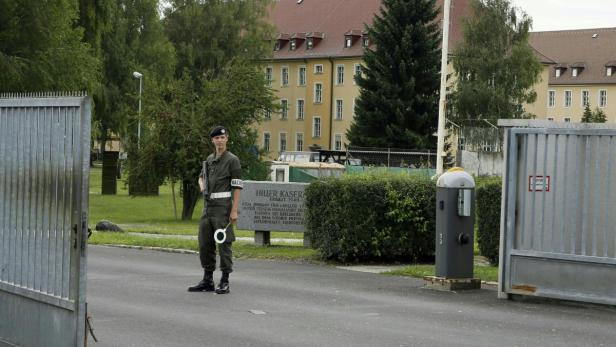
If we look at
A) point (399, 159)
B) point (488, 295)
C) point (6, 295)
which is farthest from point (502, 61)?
point (6, 295)

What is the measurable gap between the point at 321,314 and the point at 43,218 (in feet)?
13.5

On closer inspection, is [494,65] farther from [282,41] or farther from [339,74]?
[282,41]

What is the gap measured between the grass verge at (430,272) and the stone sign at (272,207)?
141 inches

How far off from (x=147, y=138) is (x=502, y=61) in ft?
143

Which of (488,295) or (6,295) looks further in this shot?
(488,295)

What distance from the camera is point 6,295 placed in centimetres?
841

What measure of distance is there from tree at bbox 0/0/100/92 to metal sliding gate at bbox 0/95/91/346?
30063 mm

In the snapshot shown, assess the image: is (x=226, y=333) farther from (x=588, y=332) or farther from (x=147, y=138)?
(x=147, y=138)

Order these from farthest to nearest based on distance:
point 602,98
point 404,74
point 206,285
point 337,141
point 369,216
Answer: point 602,98, point 337,141, point 404,74, point 369,216, point 206,285

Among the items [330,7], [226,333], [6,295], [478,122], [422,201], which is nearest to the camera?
[6,295]

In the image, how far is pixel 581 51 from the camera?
125 m

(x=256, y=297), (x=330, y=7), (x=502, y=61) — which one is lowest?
(x=256, y=297)

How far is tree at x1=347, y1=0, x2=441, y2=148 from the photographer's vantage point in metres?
66.1

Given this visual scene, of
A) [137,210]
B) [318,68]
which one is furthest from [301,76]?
[137,210]
